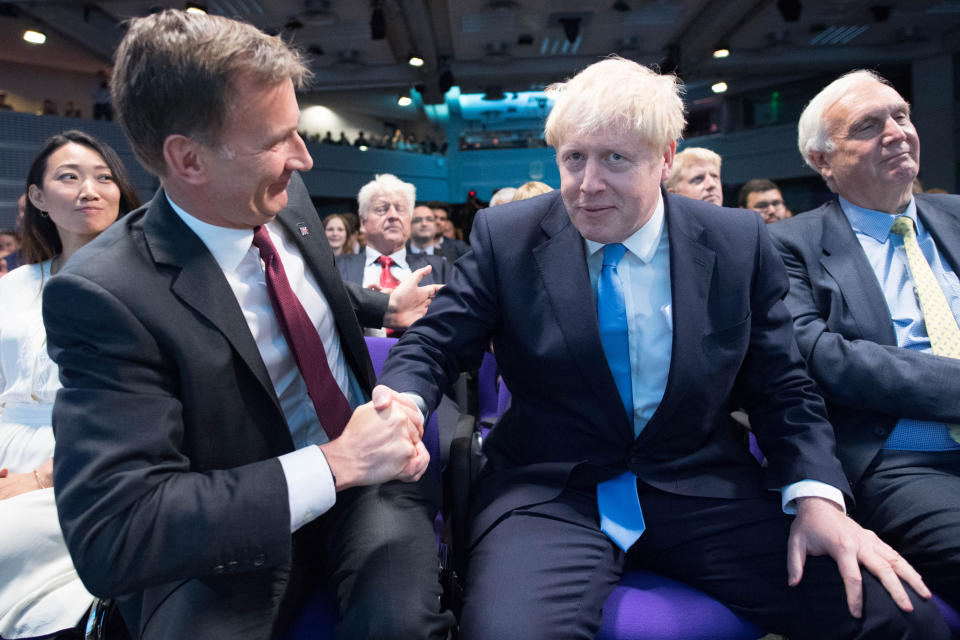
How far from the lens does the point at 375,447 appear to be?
3.90 ft

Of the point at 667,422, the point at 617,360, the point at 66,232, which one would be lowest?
the point at 667,422

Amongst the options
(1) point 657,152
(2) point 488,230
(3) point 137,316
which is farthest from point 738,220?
(3) point 137,316

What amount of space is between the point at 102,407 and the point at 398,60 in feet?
38.1

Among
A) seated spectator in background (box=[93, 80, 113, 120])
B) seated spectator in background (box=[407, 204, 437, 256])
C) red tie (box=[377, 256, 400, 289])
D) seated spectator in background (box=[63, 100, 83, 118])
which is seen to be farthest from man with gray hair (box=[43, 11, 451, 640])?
seated spectator in background (box=[93, 80, 113, 120])

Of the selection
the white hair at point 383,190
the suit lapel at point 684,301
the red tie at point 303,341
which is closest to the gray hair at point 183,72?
the red tie at point 303,341

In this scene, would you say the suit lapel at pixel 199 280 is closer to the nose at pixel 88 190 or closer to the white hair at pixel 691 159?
the nose at pixel 88 190

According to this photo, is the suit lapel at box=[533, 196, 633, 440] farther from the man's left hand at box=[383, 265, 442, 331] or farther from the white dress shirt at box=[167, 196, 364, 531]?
the white dress shirt at box=[167, 196, 364, 531]

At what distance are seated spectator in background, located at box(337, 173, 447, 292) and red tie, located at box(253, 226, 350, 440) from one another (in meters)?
2.87

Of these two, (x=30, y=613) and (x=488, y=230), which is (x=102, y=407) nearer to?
(x=30, y=613)

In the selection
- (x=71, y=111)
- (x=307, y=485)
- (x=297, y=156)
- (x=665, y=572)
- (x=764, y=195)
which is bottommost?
(x=665, y=572)

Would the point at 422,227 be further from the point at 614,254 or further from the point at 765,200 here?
the point at 614,254

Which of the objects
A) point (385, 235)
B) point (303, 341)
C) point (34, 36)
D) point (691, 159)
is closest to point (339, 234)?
point (385, 235)

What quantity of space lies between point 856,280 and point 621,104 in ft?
3.12

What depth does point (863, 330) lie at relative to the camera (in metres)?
1.72
